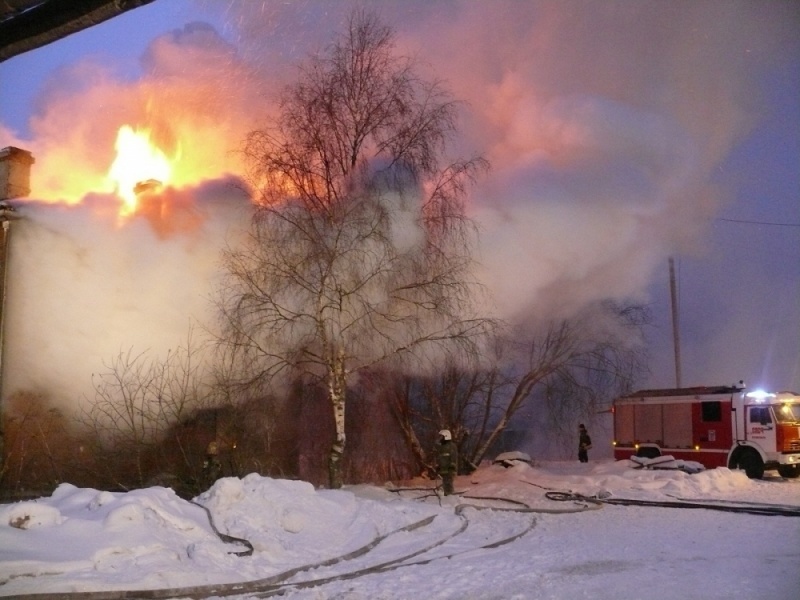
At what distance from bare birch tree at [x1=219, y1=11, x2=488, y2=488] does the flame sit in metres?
→ 2.92

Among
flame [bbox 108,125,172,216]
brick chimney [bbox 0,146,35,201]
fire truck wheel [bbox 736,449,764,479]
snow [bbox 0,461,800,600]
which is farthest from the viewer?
fire truck wheel [bbox 736,449,764,479]

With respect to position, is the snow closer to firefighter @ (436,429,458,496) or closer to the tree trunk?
firefighter @ (436,429,458,496)

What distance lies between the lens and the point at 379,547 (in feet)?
33.6

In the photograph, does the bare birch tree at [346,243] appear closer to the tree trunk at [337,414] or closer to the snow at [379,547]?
the tree trunk at [337,414]

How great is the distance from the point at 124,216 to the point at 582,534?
1239 centimetres

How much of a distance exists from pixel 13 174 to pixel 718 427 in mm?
20290

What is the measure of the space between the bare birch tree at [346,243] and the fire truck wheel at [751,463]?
10.1m

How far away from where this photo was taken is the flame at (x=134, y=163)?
17.6m

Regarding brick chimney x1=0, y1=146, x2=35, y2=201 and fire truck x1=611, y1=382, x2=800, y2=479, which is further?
fire truck x1=611, y1=382, x2=800, y2=479

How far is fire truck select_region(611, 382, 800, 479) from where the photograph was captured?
67.1 ft

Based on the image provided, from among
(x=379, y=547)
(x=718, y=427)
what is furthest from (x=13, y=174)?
(x=718, y=427)

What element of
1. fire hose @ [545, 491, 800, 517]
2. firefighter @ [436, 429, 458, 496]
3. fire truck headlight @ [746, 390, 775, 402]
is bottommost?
fire hose @ [545, 491, 800, 517]

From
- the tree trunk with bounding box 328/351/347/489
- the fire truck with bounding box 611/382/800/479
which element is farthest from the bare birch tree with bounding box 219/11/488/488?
the fire truck with bounding box 611/382/800/479

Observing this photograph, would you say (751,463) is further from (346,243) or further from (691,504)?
(346,243)
